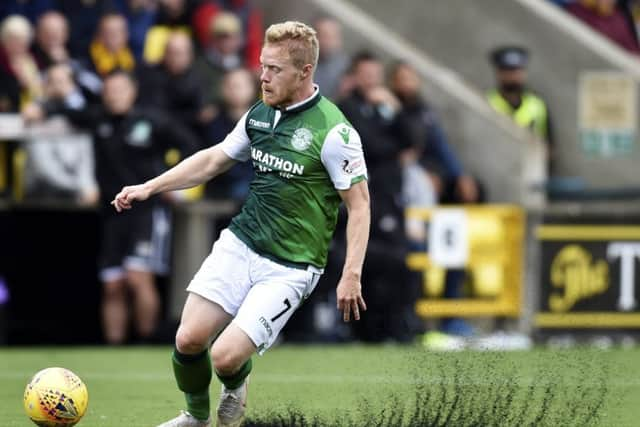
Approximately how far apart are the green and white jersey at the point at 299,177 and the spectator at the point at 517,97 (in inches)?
424

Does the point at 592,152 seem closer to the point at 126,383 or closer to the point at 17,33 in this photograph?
the point at 17,33

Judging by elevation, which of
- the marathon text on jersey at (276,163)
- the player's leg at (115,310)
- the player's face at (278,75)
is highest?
the player's face at (278,75)

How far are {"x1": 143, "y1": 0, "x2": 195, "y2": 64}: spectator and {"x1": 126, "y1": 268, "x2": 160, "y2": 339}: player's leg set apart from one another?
8.49 ft

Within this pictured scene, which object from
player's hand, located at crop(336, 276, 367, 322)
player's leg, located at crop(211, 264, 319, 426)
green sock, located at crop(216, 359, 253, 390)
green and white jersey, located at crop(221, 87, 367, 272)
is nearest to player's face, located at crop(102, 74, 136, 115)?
green and white jersey, located at crop(221, 87, 367, 272)

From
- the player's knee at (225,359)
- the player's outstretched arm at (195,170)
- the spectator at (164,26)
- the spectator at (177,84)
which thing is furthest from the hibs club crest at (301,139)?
the spectator at (164,26)

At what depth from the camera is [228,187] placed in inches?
672

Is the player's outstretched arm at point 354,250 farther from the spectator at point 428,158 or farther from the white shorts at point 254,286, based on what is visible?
the spectator at point 428,158

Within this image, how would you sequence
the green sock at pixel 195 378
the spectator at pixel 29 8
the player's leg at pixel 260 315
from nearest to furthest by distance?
the player's leg at pixel 260 315 → the green sock at pixel 195 378 → the spectator at pixel 29 8

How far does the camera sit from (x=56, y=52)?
1669cm

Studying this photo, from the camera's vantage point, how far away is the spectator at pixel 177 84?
1659 centimetres

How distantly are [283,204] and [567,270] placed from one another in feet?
30.5

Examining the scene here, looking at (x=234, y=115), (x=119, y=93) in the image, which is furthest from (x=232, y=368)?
(x=234, y=115)

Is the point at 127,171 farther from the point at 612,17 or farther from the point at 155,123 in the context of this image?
the point at 612,17

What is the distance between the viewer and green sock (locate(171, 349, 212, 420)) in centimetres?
864
